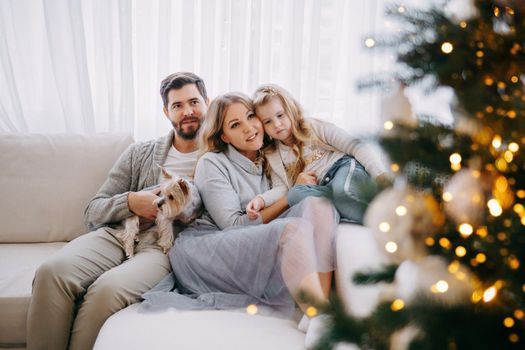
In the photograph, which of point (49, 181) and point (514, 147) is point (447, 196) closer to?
point (514, 147)

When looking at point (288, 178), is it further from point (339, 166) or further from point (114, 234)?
point (114, 234)

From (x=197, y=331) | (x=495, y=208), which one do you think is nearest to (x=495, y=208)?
(x=495, y=208)

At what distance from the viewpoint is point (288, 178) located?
7.02ft

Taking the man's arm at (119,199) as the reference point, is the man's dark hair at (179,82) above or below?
above

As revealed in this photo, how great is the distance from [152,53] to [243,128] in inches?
35.4

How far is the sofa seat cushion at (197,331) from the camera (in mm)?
1393

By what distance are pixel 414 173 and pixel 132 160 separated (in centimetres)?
174

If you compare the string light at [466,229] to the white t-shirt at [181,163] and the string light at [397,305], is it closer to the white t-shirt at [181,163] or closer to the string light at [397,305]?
the string light at [397,305]

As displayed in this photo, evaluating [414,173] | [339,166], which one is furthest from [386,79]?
[339,166]

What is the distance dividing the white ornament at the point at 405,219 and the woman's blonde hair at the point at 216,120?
57.5 inches

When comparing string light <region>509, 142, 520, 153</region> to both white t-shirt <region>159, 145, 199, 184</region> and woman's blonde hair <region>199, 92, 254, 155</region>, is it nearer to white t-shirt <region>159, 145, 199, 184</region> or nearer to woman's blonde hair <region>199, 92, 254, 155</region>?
woman's blonde hair <region>199, 92, 254, 155</region>

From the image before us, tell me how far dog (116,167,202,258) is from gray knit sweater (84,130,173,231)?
75mm

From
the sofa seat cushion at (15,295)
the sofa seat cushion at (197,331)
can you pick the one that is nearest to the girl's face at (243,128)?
the sofa seat cushion at (197,331)

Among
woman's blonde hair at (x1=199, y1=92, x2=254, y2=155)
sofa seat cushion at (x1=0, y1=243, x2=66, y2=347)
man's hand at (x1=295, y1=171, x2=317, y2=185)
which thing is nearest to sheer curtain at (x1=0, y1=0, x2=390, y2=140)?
woman's blonde hair at (x1=199, y1=92, x2=254, y2=155)
